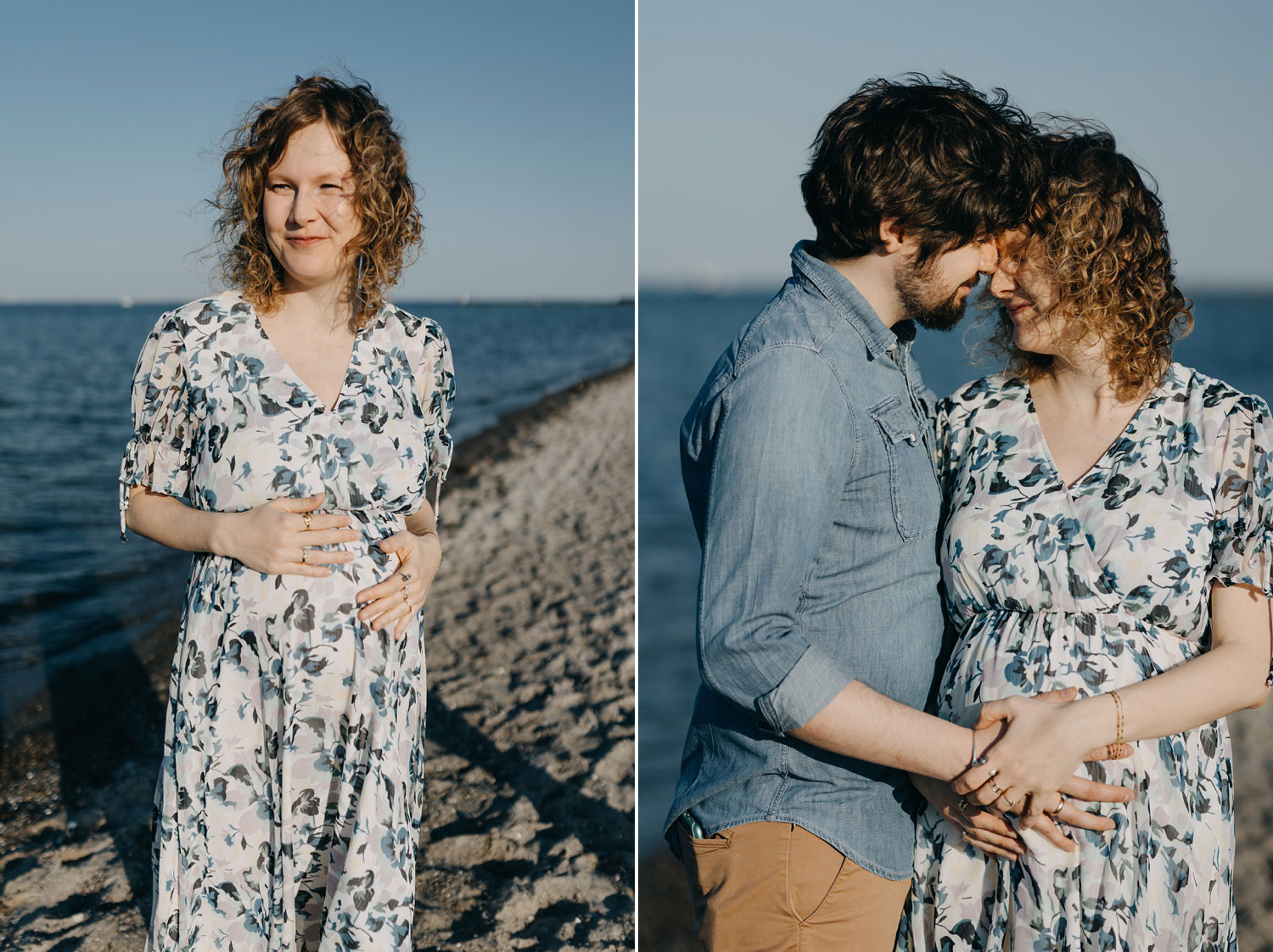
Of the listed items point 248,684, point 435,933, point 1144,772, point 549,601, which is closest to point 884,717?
point 1144,772

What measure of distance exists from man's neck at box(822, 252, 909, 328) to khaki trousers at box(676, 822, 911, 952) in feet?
3.57

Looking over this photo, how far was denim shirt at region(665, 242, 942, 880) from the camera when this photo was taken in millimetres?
1721

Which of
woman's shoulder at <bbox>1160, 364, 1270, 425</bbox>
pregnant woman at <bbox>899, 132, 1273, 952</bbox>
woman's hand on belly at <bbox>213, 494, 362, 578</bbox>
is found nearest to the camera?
pregnant woman at <bbox>899, 132, 1273, 952</bbox>

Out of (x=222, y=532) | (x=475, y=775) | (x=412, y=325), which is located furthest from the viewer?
(x=475, y=775)

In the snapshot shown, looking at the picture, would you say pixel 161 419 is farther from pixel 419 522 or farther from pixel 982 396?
pixel 982 396

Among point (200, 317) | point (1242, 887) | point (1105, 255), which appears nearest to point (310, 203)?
point (200, 317)

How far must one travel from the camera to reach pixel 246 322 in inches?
94.0

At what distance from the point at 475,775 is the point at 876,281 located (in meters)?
3.56

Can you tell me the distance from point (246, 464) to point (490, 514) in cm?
835

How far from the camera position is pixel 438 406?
276 cm

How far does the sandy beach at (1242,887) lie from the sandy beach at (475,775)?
705mm

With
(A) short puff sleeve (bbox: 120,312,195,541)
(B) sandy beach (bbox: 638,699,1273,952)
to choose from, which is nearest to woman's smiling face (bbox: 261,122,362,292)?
(A) short puff sleeve (bbox: 120,312,195,541)

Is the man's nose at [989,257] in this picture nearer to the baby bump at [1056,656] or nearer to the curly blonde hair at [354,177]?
the baby bump at [1056,656]

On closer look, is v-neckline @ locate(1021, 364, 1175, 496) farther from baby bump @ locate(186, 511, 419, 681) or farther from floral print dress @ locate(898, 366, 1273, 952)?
baby bump @ locate(186, 511, 419, 681)
